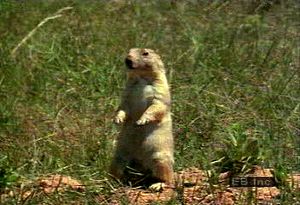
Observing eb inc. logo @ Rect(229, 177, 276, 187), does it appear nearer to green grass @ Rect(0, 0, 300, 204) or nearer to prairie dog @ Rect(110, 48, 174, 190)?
green grass @ Rect(0, 0, 300, 204)

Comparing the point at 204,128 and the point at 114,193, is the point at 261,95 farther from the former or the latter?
the point at 114,193

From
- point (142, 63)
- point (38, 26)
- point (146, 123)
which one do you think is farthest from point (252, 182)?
point (38, 26)

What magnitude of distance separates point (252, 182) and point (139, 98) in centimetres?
78

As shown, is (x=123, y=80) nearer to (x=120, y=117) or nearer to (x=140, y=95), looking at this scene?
(x=140, y=95)

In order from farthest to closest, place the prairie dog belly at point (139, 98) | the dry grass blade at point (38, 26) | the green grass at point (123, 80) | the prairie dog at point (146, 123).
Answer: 1. the dry grass blade at point (38, 26)
2. the green grass at point (123, 80)
3. the prairie dog belly at point (139, 98)
4. the prairie dog at point (146, 123)

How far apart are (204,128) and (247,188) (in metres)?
1.50

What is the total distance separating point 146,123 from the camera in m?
4.27

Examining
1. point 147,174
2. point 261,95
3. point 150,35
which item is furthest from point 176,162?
point 150,35

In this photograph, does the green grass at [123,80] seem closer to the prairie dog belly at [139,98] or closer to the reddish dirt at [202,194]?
the reddish dirt at [202,194]

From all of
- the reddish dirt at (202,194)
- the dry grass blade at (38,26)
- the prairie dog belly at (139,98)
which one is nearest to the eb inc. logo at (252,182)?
the reddish dirt at (202,194)

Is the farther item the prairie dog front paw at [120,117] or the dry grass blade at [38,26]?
the dry grass blade at [38,26]

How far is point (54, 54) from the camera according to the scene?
712 cm

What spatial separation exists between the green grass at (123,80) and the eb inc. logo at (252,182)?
0.12 m

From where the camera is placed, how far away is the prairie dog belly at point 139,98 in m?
4.41
